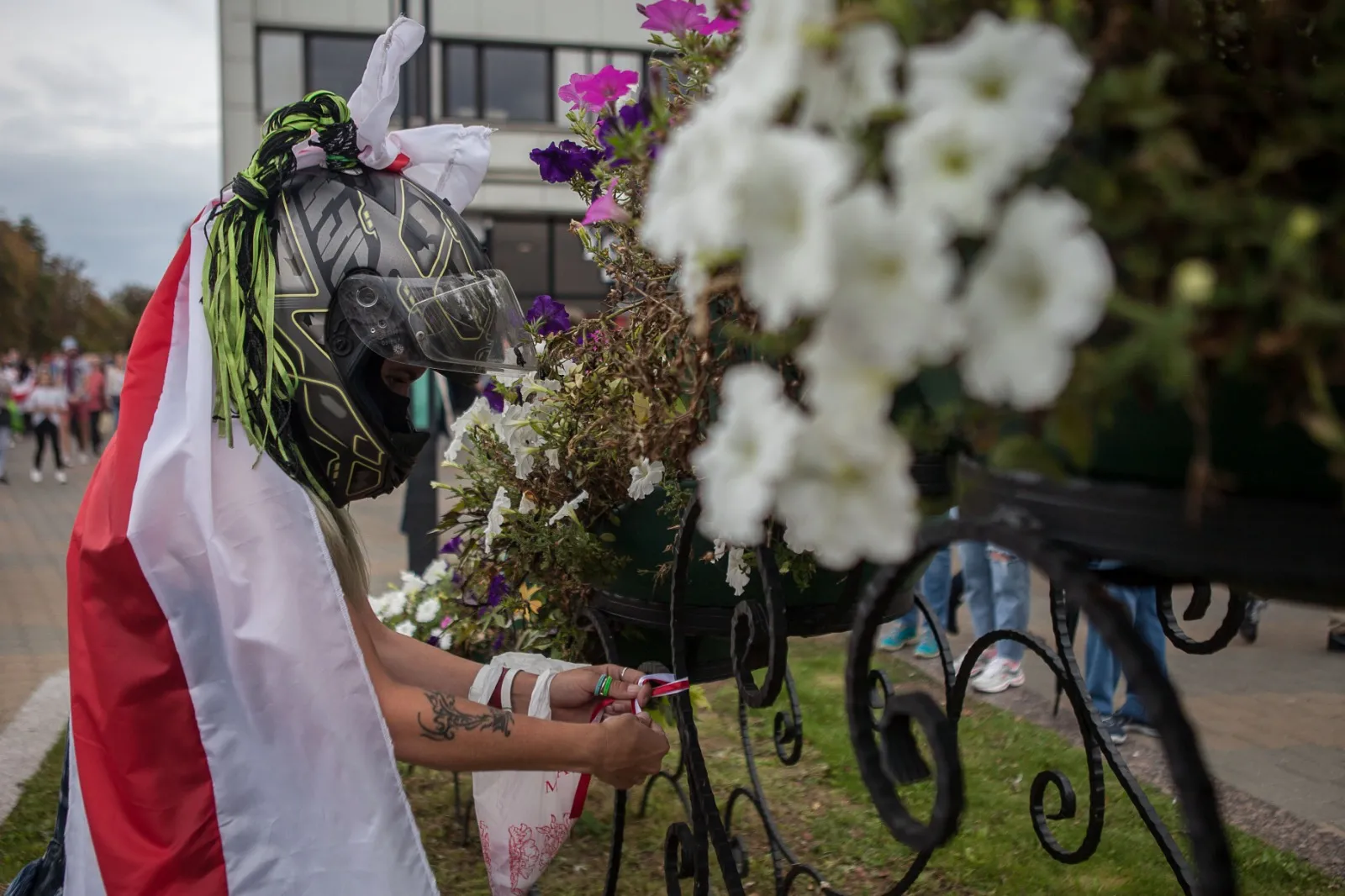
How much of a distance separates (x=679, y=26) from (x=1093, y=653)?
3694 mm

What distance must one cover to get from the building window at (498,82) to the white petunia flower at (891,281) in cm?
2257

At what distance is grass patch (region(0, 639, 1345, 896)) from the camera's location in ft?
10.7

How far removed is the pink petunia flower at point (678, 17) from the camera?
1.47m

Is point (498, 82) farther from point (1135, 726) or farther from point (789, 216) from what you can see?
point (789, 216)

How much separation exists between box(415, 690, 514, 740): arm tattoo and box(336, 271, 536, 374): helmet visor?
0.66 m

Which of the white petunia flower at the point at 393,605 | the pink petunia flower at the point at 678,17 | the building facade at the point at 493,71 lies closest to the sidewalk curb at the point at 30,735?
the white petunia flower at the point at 393,605

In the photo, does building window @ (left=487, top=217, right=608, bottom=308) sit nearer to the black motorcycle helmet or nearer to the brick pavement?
the brick pavement

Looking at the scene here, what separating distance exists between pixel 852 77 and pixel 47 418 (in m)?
16.4

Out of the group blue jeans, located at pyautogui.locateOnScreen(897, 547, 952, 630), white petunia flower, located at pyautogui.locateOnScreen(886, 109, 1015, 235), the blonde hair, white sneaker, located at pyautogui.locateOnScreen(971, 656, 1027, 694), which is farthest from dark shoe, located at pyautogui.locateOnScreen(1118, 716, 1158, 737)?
Answer: white petunia flower, located at pyautogui.locateOnScreen(886, 109, 1015, 235)

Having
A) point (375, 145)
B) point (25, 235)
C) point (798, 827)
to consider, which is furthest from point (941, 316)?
point (25, 235)

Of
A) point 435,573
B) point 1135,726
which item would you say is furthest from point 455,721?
point 1135,726

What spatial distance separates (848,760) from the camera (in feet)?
13.8

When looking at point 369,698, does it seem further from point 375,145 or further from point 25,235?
point 25,235

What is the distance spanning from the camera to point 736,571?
1.80 m
